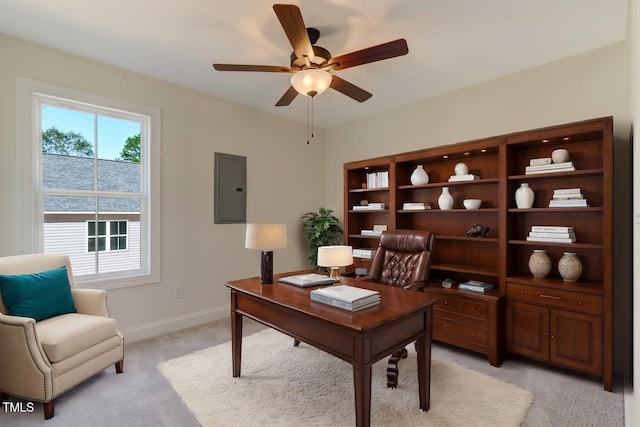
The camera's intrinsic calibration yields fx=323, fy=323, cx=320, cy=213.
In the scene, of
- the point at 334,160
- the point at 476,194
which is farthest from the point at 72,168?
the point at 476,194

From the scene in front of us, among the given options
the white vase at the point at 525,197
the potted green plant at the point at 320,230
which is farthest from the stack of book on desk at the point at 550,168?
the potted green plant at the point at 320,230

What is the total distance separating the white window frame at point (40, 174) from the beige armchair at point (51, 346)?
39 centimetres

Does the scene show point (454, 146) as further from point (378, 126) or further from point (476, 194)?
point (378, 126)

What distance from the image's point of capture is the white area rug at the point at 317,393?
6.56 feet

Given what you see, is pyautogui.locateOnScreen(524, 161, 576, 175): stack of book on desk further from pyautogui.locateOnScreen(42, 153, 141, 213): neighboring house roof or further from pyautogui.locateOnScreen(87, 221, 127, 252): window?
pyautogui.locateOnScreen(87, 221, 127, 252): window

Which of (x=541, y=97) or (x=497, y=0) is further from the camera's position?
(x=541, y=97)

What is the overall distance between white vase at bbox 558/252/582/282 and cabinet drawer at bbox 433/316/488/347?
2.57 ft

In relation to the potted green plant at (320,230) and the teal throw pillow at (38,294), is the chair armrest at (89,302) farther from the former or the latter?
the potted green plant at (320,230)

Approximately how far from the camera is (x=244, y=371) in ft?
8.52

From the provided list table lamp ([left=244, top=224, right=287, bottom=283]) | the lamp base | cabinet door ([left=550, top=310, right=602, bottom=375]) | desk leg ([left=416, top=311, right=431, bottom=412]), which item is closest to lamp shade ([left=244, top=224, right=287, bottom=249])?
table lamp ([left=244, top=224, right=287, bottom=283])

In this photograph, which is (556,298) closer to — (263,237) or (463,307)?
(463,307)

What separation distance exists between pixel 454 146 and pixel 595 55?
4.23ft

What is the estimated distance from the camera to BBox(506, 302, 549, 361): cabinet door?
2.60 metres

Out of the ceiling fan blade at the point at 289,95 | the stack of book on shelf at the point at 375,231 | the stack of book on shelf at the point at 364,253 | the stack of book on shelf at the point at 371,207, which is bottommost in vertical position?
the stack of book on shelf at the point at 364,253
